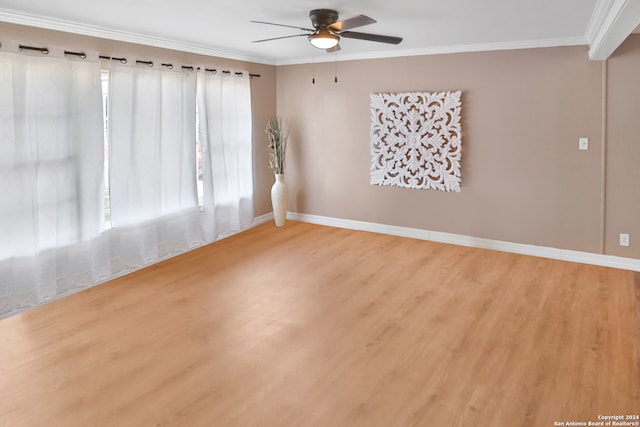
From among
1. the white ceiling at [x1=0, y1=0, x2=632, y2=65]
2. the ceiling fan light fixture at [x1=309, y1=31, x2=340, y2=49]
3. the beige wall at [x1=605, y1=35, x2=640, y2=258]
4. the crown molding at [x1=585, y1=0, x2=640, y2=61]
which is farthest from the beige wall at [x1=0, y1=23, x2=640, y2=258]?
the ceiling fan light fixture at [x1=309, y1=31, x2=340, y2=49]

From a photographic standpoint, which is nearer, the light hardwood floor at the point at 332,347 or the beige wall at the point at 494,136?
the light hardwood floor at the point at 332,347

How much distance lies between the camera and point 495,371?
289 centimetres

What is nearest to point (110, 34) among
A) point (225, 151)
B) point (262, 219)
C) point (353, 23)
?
point (225, 151)

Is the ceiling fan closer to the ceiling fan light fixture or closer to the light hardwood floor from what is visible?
the ceiling fan light fixture

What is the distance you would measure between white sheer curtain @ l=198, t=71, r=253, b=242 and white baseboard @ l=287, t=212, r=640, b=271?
113 centimetres

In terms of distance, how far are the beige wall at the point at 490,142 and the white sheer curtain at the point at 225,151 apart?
963mm

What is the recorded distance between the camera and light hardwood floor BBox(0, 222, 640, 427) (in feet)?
8.31

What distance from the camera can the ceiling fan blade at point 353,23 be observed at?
3283 millimetres

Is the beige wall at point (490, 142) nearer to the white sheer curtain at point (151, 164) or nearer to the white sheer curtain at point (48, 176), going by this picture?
the white sheer curtain at point (151, 164)

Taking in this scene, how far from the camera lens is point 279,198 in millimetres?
6492

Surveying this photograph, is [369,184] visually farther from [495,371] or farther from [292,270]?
[495,371]

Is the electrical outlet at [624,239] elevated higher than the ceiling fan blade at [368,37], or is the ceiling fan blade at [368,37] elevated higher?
the ceiling fan blade at [368,37]

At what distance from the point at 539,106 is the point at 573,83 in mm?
375

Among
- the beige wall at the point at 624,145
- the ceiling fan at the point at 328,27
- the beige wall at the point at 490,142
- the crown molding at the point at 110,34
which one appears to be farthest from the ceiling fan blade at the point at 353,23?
the beige wall at the point at 624,145
